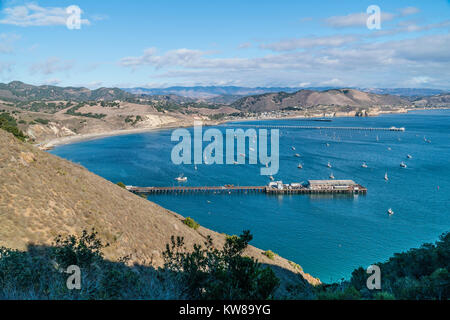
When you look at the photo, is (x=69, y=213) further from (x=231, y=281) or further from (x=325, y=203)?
(x=325, y=203)

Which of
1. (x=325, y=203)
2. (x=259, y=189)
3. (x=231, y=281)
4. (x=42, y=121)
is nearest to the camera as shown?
(x=231, y=281)

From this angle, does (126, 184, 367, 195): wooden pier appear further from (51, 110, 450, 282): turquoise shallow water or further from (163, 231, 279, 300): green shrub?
(163, 231, 279, 300): green shrub

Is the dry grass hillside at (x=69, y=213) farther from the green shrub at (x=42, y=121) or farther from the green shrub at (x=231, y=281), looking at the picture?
the green shrub at (x=42, y=121)

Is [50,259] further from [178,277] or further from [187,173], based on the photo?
[187,173]

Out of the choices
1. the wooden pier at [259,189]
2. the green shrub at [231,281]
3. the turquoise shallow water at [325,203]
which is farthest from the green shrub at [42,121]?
the green shrub at [231,281]

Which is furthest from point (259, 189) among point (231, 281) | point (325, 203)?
point (231, 281)
